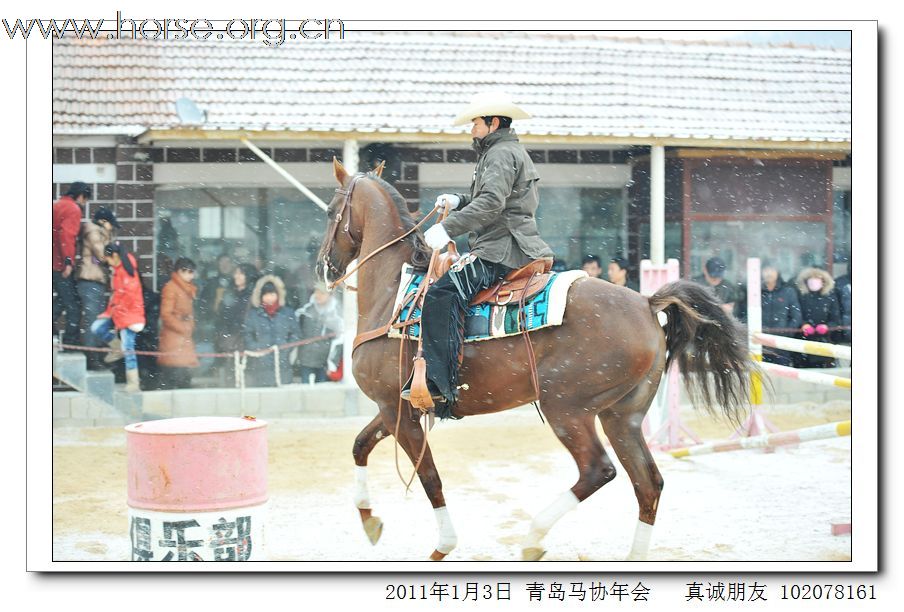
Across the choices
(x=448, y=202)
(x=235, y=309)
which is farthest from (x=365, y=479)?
(x=235, y=309)

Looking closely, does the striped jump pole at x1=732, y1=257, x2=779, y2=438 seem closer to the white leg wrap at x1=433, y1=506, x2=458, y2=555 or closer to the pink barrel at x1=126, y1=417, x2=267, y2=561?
the white leg wrap at x1=433, y1=506, x2=458, y2=555

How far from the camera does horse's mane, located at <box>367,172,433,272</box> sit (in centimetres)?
641

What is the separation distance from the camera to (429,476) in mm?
6207

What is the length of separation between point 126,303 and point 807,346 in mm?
7685

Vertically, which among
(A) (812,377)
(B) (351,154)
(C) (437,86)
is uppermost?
(C) (437,86)

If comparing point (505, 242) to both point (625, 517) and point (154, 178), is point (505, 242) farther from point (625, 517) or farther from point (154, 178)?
point (154, 178)

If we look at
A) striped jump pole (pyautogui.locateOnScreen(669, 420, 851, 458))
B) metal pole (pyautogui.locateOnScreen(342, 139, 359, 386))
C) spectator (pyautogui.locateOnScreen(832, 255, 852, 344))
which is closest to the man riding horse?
striped jump pole (pyautogui.locateOnScreen(669, 420, 851, 458))

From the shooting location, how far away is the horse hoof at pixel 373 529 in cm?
659

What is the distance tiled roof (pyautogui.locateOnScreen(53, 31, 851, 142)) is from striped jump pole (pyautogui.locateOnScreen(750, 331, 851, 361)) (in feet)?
15.8

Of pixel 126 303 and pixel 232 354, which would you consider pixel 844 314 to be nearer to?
pixel 232 354

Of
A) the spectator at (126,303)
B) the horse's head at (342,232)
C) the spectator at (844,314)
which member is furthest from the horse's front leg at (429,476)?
the spectator at (844,314)

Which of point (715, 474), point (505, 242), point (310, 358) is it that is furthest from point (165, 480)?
point (310, 358)

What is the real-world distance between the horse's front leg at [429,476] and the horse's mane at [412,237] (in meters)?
0.91

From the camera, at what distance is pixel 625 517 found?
7.49m
